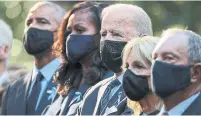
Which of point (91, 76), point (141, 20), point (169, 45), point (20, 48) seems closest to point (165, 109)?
point (169, 45)

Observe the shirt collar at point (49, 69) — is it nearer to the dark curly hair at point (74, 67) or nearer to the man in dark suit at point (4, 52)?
the man in dark suit at point (4, 52)

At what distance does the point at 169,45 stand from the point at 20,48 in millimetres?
12394

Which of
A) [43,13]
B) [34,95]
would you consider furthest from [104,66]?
[43,13]

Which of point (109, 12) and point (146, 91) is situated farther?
point (109, 12)

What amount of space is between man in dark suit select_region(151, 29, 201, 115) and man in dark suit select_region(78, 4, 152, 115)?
1082 millimetres

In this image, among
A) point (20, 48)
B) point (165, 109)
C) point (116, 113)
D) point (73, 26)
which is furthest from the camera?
point (20, 48)

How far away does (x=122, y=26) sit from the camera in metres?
9.68

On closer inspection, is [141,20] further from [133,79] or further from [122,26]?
[133,79]

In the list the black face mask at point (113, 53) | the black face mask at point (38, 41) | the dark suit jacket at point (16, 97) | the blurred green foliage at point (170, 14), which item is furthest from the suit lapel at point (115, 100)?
the blurred green foliage at point (170, 14)

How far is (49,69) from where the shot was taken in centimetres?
1161

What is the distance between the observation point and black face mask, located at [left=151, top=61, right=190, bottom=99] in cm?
830

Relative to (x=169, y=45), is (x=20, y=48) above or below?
below

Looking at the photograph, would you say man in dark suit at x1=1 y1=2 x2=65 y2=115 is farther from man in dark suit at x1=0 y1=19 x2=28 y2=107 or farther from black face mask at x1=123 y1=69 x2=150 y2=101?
black face mask at x1=123 y1=69 x2=150 y2=101

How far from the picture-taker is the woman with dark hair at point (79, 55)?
10.4m
